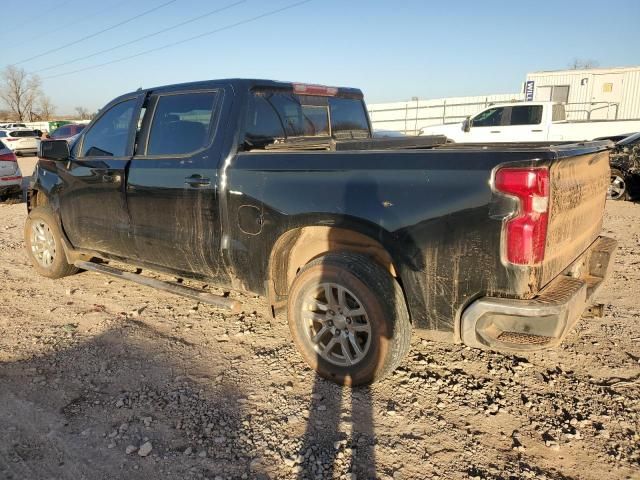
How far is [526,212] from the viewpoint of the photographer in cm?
248

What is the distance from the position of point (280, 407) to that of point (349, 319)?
0.69m

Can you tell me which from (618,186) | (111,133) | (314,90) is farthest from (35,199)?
(618,186)

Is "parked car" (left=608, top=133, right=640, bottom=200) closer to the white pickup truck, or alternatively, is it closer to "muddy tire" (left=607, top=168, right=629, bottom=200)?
"muddy tire" (left=607, top=168, right=629, bottom=200)

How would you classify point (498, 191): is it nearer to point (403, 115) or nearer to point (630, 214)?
point (630, 214)

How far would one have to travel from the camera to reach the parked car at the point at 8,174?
11.1 meters

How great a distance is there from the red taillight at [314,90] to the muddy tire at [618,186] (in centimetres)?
782

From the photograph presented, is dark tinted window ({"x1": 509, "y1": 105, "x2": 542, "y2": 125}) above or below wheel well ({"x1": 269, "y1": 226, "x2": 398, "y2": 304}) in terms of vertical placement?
above

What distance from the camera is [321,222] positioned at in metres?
3.14

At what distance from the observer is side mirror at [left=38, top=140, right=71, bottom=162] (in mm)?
4863

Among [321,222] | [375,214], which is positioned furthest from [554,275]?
[321,222]

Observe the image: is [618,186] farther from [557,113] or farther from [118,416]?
[118,416]

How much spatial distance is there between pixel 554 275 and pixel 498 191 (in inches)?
27.3

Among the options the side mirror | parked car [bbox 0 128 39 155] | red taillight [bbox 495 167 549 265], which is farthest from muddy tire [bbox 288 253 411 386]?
parked car [bbox 0 128 39 155]

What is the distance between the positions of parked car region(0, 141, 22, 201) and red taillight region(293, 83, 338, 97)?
942 cm
